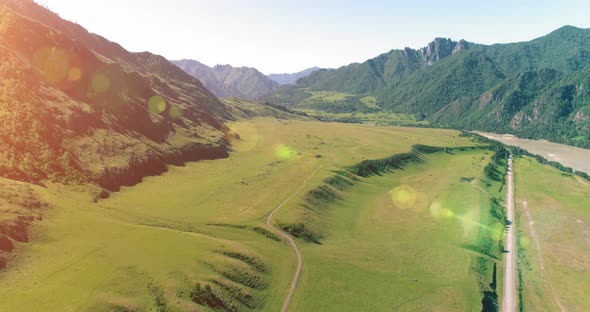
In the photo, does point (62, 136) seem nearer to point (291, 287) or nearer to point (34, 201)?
point (34, 201)

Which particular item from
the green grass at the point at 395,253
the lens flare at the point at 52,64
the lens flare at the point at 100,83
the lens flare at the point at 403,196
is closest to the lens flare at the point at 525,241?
the green grass at the point at 395,253

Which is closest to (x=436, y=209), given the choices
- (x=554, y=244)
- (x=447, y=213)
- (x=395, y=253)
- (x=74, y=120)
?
(x=447, y=213)

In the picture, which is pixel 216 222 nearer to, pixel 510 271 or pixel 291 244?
pixel 291 244

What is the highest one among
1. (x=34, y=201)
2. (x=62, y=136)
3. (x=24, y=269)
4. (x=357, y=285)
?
(x=62, y=136)

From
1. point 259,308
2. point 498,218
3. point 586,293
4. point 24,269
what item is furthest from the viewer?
point 498,218

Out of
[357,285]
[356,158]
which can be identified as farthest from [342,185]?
[357,285]

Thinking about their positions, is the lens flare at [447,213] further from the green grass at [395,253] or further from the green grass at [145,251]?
the green grass at [145,251]

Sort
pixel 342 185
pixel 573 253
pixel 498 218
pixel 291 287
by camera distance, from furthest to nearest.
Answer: pixel 342 185 < pixel 498 218 < pixel 573 253 < pixel 291 287
